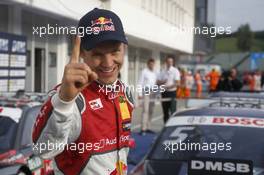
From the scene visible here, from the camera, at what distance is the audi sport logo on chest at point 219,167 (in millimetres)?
3455

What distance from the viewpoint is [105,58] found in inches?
74.3

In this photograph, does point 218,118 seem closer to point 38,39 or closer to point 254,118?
point 254,118

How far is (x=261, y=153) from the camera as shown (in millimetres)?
4008

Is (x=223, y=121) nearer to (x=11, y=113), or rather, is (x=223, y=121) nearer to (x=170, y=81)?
(x=11, y=113)

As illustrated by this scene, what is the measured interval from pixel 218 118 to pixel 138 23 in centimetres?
1240

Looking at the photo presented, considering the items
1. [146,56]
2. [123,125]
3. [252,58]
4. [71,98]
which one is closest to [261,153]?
[123,125]

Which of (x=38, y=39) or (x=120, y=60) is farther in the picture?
(x=38, y=39)

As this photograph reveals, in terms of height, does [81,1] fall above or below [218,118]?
above

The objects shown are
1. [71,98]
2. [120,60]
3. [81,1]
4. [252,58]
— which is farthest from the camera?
[252,58]

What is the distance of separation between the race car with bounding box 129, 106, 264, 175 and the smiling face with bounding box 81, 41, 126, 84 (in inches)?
71.3

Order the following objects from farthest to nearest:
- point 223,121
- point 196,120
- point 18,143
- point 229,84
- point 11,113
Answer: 1. point 229,84
2. point 11,113
3. point 18,143
4. point 196,120
5. point 223,121

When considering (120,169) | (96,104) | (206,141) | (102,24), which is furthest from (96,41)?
(206,141)

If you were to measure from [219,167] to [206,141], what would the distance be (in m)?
0.71

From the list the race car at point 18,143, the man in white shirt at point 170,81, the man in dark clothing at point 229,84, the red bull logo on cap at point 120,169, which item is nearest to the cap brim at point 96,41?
the red bull logo on cap at point 120,169
